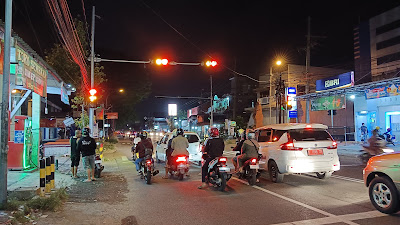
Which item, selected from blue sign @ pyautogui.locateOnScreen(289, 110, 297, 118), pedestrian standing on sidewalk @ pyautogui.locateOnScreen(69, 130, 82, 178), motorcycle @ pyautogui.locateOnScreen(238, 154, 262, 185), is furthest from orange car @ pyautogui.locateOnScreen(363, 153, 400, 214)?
blue sign @ pyautogui.locateOnScreen(289, 110, 297, 118)

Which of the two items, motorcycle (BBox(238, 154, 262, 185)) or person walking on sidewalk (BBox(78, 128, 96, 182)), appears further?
person walking on sidewalk (BBox(78, 128, 96, 182))

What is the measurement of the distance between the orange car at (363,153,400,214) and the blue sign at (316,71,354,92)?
20.5 meters

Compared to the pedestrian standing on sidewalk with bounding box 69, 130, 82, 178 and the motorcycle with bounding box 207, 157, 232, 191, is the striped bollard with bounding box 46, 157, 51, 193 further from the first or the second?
the motorcycle with bounding box 207, 157, 232, 191

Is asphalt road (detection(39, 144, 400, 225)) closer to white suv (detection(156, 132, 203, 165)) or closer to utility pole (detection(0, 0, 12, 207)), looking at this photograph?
utility pole (detection(0, 0, 12, 207))

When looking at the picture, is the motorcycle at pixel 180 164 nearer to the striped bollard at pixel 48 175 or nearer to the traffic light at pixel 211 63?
the striped bollard at pixel 48 175

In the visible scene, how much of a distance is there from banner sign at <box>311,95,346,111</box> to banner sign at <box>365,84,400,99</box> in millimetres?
Result: 2122

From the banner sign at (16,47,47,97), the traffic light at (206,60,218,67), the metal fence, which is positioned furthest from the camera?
the metal fence

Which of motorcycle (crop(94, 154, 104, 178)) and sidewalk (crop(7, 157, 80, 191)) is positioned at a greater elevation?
motorcycle (crop(94, 154, 104, 178))

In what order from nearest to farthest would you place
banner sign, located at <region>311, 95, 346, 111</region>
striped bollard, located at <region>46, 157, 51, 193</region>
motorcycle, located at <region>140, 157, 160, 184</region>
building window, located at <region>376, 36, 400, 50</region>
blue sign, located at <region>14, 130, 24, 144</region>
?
striped bollard, located at <region>46, 157, 51, 193</region>, motorcycle, located at <region>140, 157, 160, 184</region>, blue sign, located at <region>14, 130, 24, 144</region>, banner sign, located at <region>311, 95, 346, 111</region>, building window, located at <region>376, 36, 400, 50</region>

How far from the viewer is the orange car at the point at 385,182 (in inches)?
237

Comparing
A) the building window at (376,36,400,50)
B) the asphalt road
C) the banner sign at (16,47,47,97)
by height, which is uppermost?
the building window at (376,36,400,50)

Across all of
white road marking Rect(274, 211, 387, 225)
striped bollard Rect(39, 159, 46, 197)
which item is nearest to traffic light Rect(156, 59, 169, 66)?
striped bollard Rect(39, 159, 46, 197)

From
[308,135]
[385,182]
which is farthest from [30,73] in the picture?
[385,182]

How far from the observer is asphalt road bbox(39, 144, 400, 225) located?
6.03 metres
